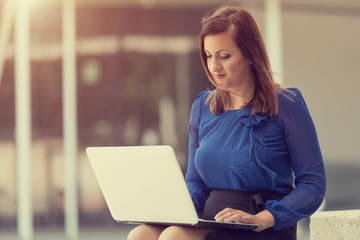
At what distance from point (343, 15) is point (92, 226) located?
3092mm

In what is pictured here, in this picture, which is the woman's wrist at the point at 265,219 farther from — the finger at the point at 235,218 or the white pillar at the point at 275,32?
the white pillar at the point at 275,32

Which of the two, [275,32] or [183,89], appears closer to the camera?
[275,32]

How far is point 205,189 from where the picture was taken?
2549 millimetres

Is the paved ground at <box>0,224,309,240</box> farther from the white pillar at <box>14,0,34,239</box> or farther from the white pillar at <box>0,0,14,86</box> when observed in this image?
the white pillar at <box>0,0,14,86</box>

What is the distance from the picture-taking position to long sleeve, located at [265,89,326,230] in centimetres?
228

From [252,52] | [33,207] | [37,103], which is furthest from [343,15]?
[252,52]

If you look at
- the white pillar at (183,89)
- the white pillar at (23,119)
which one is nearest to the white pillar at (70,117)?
the white pillar at (23,119)

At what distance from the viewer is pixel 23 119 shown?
679 cm

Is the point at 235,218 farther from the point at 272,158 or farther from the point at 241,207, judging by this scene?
the point at 272,158

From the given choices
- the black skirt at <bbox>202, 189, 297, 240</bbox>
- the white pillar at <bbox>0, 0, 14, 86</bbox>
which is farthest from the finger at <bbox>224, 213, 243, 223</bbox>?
the white pillar at <bbox>0, 0, 14, 86</bbox>

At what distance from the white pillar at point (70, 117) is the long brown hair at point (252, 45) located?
14.7ft

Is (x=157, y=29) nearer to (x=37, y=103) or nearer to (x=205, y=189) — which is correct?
(x=37, y=103)

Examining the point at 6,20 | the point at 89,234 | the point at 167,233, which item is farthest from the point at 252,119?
the point at 6,20

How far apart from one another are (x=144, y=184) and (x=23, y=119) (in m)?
4.74
